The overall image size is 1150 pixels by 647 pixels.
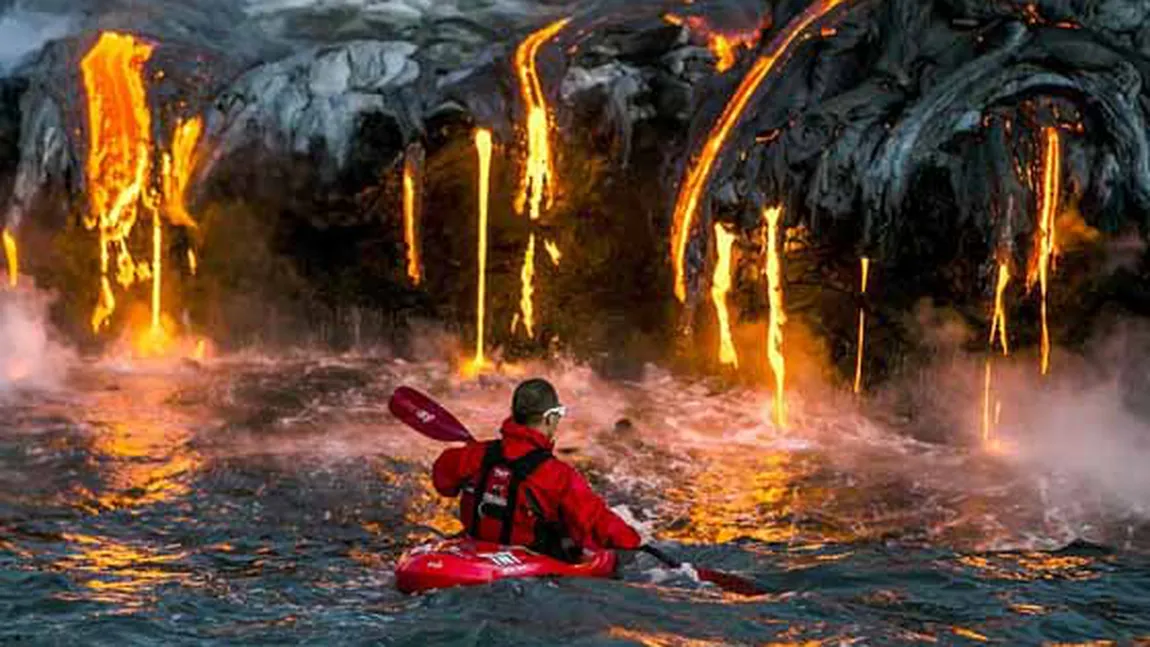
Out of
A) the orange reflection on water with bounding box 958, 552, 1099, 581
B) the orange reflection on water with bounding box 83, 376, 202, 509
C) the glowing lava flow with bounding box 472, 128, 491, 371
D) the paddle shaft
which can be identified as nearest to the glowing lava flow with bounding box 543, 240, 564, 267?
the glowing lava flow with bounding box 472, 128, 491, 371

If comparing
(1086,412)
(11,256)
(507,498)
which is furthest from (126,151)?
(1086,412)

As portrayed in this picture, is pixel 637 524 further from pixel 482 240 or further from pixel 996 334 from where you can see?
pixel 482 240

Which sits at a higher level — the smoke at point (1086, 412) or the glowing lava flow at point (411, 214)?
the glowing lava flow at point (411, 214)

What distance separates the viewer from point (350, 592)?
22.4ft

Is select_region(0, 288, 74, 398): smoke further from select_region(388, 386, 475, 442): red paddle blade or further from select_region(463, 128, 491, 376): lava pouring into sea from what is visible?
select_region(388, 386, 475, 442): red paddle blade

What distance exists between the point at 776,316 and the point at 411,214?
3807 mm

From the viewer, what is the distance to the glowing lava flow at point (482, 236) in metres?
12.6

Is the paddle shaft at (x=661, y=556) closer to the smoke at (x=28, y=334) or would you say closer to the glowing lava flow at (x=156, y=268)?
the glowing lava flow at (x=156, y=268)

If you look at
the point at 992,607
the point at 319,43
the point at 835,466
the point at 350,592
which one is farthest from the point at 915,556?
the point at 319,43

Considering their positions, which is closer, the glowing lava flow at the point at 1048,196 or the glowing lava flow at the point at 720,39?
the glowing lava flow at the point at 1048,196

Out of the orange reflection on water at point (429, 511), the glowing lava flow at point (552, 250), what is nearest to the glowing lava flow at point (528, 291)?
the glowing lava flow at point (552, 250)

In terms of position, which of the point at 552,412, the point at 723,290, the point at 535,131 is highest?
the point at 535,131

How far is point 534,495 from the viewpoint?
6.35 m

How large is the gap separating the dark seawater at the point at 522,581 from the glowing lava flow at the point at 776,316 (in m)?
0.24
